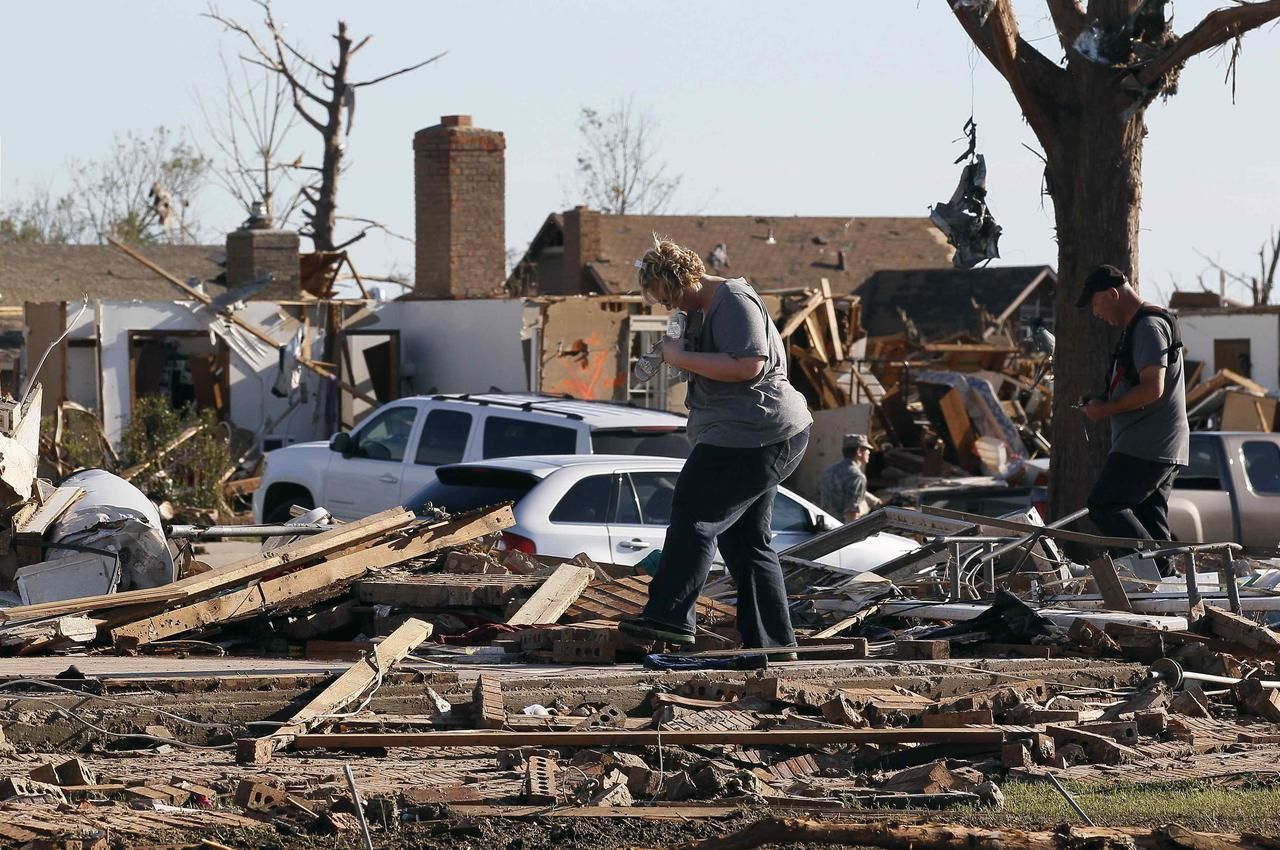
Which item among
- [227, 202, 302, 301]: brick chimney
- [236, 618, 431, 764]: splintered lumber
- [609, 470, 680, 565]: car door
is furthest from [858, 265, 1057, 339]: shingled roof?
[236, 618, 431, 764]: splintered lumber

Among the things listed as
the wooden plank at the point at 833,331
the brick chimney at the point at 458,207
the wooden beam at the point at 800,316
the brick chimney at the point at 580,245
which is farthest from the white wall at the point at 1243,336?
the brick chimney at the point at 580,245

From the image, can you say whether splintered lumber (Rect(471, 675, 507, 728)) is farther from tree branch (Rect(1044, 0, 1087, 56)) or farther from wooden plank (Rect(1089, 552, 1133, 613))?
tree branch (Rect(1044, 0, 1087, 56))

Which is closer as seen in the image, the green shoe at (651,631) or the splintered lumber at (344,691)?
the splintered lumber at (344,691)

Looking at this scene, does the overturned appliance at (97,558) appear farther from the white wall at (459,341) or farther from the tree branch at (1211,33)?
the white wall at (459,341)

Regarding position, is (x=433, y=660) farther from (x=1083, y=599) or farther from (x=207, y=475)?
Result: (x=207, y=475)

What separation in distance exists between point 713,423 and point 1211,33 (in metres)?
6.45

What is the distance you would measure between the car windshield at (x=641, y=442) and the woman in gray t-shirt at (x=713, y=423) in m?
5.80

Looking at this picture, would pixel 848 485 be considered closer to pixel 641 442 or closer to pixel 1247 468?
pixel 1247 468

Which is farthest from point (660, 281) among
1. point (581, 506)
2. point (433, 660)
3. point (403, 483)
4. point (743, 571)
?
point (403, 483)

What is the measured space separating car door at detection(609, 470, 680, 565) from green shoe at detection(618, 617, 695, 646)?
356 cm

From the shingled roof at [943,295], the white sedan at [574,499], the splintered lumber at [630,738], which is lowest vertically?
the splintered lumber at [630,738]

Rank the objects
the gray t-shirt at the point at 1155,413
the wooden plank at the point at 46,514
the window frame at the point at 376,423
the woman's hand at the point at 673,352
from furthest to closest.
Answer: the window frame at the point at 376,423, the wooden plank at the point at 46,514, the gray t-shirt at the point at 1155,413, the woman's hand at the point at 673,352

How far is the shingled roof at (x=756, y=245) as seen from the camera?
43.7 metres

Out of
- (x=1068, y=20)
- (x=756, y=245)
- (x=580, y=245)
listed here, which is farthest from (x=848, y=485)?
(x=756, y=245)
